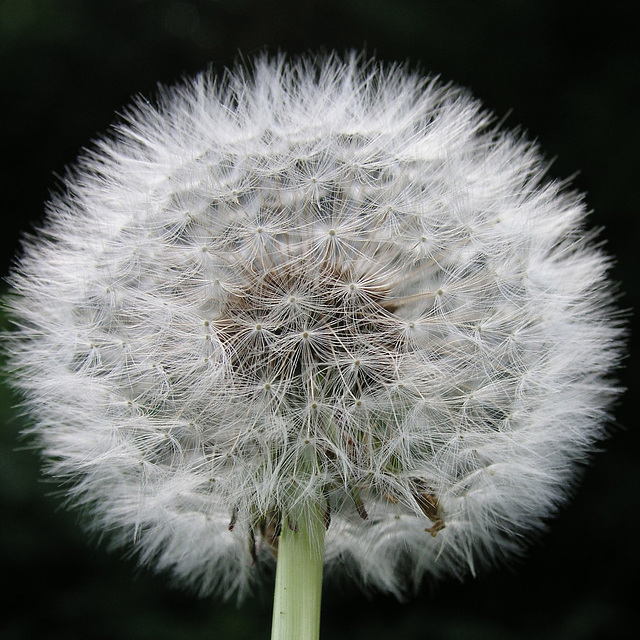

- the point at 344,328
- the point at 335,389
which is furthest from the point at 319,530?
the point at 344,328

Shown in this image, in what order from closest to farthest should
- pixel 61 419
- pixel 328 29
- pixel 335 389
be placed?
1. pixel 335 389
2. pixel 61 419
3. pixel 328 29

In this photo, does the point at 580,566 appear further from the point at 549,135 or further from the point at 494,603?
the point at 549,135

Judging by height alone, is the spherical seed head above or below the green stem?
above

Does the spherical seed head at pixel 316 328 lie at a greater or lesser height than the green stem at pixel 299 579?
greater

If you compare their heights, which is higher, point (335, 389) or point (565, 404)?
point (565, 404)
